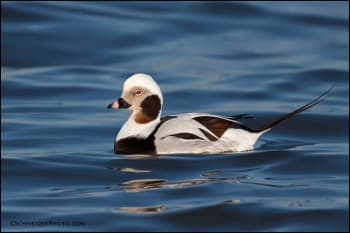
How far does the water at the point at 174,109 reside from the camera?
1012 cm

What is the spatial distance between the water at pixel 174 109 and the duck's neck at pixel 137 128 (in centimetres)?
24

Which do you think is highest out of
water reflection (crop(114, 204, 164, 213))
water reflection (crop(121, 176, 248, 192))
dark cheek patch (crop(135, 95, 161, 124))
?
dark cheek patch (crop(135, 95, 161, 124))

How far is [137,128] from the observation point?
12375 mm

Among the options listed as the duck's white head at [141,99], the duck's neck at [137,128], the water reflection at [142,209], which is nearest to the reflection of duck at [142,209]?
the water reflection at [142,209]

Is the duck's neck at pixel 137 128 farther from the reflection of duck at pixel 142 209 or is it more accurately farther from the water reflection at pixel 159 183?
the reflection of duck at pixel 142 209

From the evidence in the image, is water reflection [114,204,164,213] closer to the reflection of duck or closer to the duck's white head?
the reflection of duck

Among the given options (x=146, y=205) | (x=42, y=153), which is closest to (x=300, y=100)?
(x=42, y=153)

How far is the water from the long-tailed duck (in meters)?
0.14

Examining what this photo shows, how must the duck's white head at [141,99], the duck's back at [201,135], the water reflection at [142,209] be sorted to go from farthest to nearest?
the duck's white head at [141,99] → the duck's back at [201,135] → the water reflection at [142,209]

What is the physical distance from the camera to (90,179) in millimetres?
11391

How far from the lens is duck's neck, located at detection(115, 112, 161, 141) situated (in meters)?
12.3

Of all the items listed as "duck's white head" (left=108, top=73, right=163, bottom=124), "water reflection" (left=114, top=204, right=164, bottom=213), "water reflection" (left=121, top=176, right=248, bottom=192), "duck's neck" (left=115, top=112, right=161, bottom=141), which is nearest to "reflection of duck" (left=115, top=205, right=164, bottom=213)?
"water reflection" (left=114, top=204, right=164, bottom=213)

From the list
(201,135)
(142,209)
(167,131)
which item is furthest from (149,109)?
(142,209)

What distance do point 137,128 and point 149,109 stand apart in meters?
0.24
